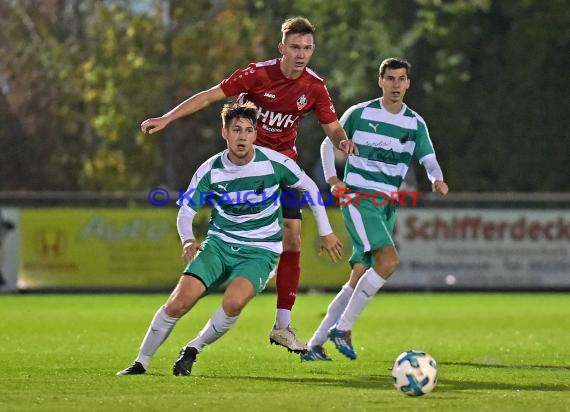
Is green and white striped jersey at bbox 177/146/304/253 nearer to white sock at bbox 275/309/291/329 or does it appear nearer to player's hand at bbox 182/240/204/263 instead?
player's hand at bbox 182/240/204/263

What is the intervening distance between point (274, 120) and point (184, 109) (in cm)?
87

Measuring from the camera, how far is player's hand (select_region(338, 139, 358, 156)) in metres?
10.5

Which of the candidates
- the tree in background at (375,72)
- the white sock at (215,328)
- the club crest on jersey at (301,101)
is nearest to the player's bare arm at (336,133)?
the club crest on jersey at (301,101)

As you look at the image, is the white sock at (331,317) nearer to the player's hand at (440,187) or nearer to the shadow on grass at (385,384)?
the player's hand at (440,187)

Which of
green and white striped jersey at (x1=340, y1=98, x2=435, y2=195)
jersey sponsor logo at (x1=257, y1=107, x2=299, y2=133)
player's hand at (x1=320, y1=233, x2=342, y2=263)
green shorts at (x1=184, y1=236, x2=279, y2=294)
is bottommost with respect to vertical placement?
green shorts at (x1=184, y1=236, x2=279, y2=294)

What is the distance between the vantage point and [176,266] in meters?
23.4

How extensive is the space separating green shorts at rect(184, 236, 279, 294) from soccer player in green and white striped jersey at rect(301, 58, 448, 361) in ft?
4.84

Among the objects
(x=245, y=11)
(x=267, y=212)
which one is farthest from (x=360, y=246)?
(x=245, y=11)

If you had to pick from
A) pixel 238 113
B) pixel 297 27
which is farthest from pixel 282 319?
Result: pixel 297 27

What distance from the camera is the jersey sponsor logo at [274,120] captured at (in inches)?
423

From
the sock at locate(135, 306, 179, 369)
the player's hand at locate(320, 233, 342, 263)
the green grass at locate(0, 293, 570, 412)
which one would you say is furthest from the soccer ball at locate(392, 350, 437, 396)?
the sock at locate(135, 306, 179, 369)

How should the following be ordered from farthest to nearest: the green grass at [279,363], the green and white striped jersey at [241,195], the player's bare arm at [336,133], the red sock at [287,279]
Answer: the red sock at [287,279] → the player's bare arm at [336,133] → the green and white striped jersey at [241,195] → the green grass at [279,363]

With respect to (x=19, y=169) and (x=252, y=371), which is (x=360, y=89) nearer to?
(x=19, y=169)

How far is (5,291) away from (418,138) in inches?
511
